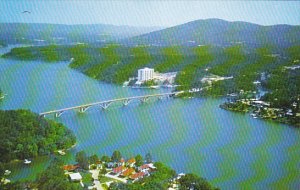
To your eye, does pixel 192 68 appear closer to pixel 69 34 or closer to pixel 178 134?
pixel 178 134

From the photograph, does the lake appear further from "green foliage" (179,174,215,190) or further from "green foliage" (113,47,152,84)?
"green foliage" (113,47,152,84)

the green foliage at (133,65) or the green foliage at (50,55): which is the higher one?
the green foliage at (50,55)

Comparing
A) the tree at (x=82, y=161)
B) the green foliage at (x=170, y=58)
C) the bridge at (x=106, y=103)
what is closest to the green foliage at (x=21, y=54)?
the green foliage at (x=170, y=58)

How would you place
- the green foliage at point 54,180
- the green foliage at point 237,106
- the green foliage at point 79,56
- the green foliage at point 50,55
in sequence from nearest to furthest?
1. the green foliage at point 54,180
2. the green foliage at point 237,106
3. the green foliage at point 79,56
4. the green foliage at point 50,55

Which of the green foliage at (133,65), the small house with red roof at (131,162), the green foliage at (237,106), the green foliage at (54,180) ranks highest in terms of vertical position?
the green foliage at (133,65)

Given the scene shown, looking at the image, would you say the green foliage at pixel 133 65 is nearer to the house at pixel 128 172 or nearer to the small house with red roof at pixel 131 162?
the small house with red roof at pixel 131 162

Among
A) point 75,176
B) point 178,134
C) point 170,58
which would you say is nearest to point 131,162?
point 75,176

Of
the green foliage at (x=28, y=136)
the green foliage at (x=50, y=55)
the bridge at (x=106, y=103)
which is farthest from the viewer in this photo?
the green foliage at (x=50, y=55)

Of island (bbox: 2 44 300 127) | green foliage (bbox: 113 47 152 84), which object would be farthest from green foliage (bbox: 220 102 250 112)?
green foliage (bbox: 113 47 152 84)
